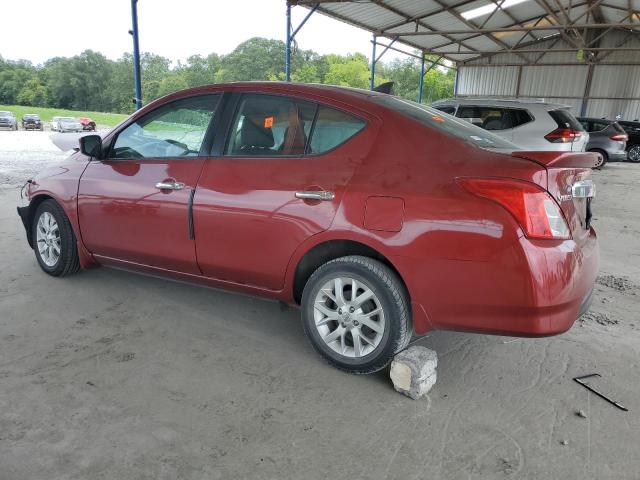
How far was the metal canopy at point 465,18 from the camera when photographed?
14742 mm

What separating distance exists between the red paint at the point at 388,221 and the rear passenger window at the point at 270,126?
7 cm

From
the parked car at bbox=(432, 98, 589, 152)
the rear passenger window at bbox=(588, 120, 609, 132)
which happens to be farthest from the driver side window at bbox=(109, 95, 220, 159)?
the rear passenger window at bbox=(588, 120, 609, 132)

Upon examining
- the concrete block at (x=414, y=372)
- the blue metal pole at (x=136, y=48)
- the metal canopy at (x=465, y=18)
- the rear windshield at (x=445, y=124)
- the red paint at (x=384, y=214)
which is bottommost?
the concrete block at (x=414, y=372)

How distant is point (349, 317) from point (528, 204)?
43.5 inches

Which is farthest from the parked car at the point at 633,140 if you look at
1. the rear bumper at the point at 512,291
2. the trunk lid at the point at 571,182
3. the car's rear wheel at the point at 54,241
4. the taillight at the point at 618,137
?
the car's rear wheel at the point at 54,241

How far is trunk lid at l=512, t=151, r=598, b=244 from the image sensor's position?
7.71 ft

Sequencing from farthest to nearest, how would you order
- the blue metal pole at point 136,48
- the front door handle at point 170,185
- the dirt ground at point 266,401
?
the blue metal pole at point 136,48 → the front door handle at point 170,185 → the dirt ground at point 266,401

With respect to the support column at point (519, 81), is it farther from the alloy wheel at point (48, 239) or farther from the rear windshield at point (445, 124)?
the alloy wheel at point (48, 239)

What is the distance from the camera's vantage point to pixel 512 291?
7.57 ft

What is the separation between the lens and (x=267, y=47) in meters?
58.1

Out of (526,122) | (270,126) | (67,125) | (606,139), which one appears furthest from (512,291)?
(67,125)

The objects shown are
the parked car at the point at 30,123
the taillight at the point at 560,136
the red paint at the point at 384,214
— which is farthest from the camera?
the parked car at the point at 30,123

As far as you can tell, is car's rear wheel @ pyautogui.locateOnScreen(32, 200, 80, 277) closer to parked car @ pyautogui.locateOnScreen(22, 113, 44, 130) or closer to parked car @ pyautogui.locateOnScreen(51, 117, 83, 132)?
parked car @ pyautogui.locateOnScreen(51, 117, 83, 132)

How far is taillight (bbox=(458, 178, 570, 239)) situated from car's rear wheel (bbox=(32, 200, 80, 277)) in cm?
325
